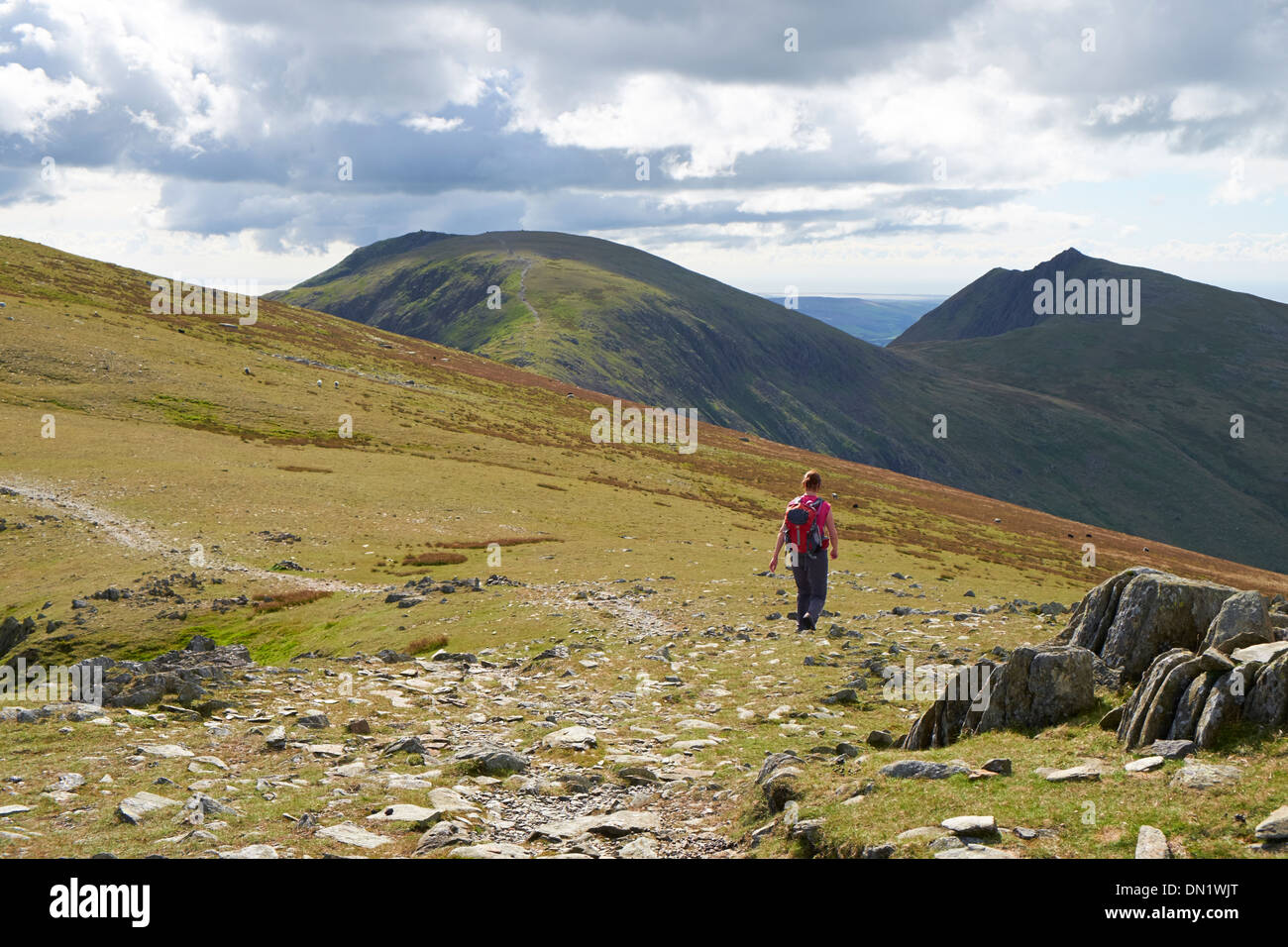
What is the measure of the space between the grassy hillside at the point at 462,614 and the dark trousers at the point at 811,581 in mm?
1323

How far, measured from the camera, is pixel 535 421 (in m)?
112

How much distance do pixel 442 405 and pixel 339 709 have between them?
9346 cm

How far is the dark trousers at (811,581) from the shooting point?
23250 millimetres

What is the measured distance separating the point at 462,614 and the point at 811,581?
1403cm

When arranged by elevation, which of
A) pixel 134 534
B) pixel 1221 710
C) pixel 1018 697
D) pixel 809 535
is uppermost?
pixel 809 535

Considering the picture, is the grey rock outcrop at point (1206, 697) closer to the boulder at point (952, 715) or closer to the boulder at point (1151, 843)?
the boulder at point (952, 715)

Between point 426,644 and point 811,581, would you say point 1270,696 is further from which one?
point 426,644

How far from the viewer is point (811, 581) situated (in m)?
24.0

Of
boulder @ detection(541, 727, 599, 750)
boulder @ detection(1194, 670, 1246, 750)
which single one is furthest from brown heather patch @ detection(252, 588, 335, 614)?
boulder @ detection(1194, 670, 1246, 750)

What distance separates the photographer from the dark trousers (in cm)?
2325

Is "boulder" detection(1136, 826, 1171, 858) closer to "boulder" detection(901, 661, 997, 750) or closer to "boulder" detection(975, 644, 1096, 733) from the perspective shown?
"boulder" detection(975, 644, 1096, 733)

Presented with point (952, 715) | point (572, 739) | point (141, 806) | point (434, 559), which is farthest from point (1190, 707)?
point (434, 559)

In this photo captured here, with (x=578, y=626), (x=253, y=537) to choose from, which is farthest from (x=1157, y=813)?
(x=253, y=537)
